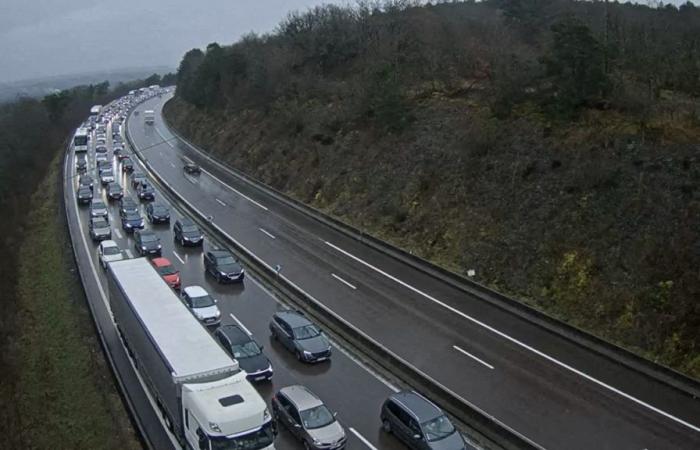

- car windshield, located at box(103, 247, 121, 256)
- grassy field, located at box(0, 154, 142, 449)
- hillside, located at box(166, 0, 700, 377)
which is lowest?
grassy field, located at box(0, 154, 142, 449)

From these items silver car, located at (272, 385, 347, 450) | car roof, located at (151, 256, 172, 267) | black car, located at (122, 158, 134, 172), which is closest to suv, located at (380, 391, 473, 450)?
silver car, located at (272, 385, 347, 450)

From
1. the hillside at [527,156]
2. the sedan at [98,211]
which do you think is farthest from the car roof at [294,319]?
the sedan at [98,211]

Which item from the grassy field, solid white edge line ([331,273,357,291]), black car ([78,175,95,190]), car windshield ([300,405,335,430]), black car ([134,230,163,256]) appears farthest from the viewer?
black car ([78,175,95,190])

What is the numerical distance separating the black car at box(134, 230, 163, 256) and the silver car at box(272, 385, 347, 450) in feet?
61.5

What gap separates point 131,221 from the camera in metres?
41.6

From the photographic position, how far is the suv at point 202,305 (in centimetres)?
2698

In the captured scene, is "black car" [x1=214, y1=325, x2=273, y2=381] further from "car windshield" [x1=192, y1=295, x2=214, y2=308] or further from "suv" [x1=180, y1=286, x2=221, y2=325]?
"car windshield" [x1=192, y1=295, x2=214, y2=308]

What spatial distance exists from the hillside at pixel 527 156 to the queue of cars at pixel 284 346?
985 cm

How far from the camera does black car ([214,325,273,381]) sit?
2214cm

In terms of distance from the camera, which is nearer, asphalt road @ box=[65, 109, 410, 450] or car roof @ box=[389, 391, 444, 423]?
car roof @ box=[389, 391, 444, 423]

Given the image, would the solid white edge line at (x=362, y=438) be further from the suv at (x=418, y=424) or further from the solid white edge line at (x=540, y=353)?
the solid white edge line at (x=540, y=353)

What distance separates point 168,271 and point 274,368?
1066cm

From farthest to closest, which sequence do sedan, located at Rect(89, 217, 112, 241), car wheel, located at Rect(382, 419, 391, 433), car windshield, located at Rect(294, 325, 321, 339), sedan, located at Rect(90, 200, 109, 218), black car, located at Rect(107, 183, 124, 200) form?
black car, located at Rect(107, 183, 124, 200) < sedan, located at Rect(90, 200, 109, 218) < sedan, located at Rect(89, 217, 112, 241) < car windshield, located at Rect(294, 325, 321, 339) < car wheel, located at Rect(382, 419, 391, 433)

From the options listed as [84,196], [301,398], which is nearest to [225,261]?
[301,398]
